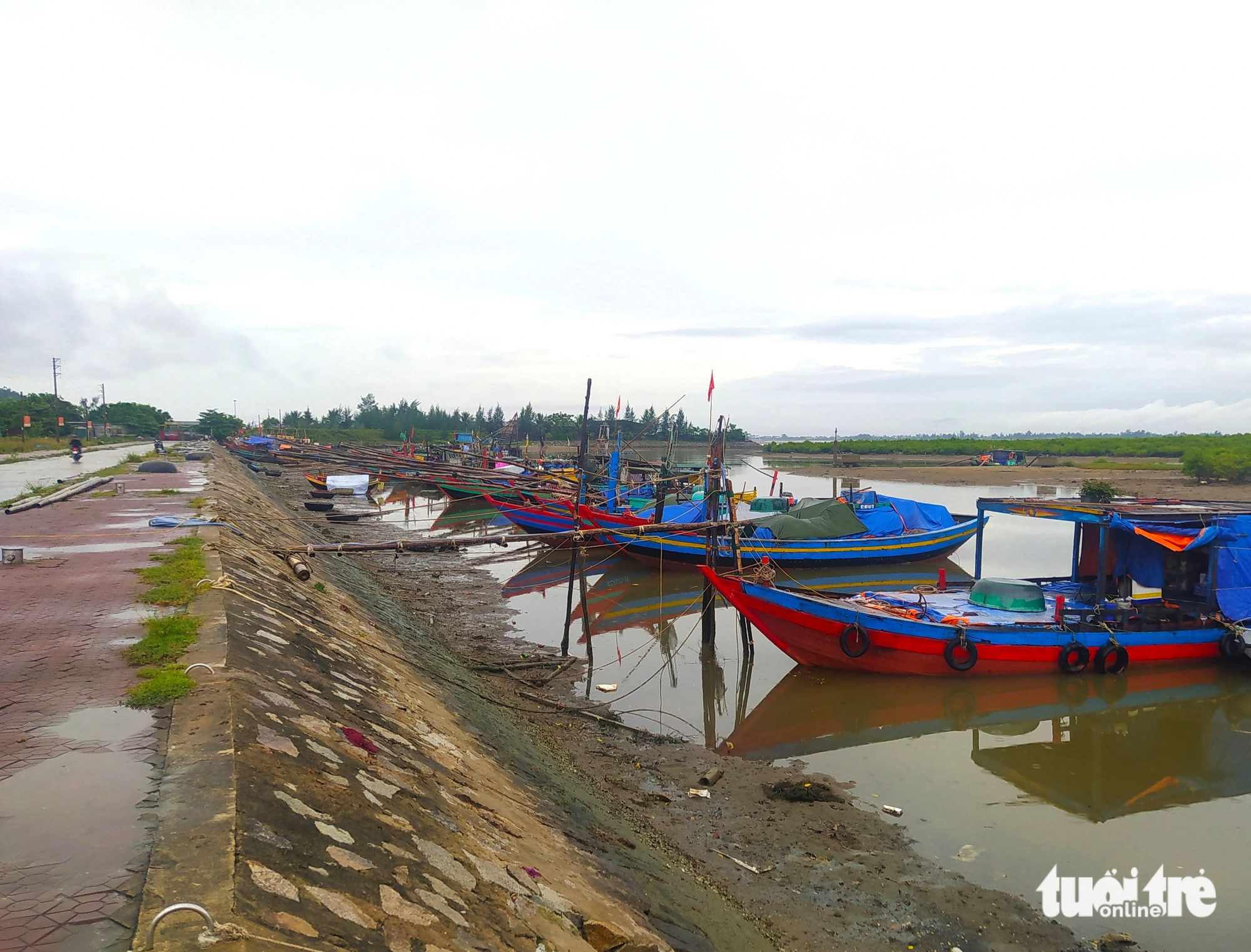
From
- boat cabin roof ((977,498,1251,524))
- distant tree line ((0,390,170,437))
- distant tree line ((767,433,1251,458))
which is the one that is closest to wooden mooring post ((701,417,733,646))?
boat cabin roof ((977,498,1251,524))

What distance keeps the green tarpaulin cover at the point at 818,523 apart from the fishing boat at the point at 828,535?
1.0 inches

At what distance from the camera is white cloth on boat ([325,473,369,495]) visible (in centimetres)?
4850

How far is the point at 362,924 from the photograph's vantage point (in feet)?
12.4

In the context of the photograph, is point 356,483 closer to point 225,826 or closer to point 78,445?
point 78,445

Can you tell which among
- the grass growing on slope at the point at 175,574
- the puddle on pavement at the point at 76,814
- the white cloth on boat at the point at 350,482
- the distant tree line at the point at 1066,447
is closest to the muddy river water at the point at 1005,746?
the grass growing on slope at the point at 175,574

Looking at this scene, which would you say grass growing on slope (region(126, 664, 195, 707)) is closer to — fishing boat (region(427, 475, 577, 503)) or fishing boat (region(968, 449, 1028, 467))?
fishing boat (region(427, 475, 577, 503))

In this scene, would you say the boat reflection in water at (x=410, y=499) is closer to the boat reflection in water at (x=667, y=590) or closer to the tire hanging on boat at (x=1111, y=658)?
the boat reflection in water at (x=667, y=590)

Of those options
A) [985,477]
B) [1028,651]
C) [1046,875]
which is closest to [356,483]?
[1028,651]

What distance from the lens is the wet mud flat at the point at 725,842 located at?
6867 mm

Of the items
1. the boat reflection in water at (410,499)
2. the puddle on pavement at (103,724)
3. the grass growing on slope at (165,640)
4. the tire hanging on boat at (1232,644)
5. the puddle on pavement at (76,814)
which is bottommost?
the boat reflection in water at (410,499)

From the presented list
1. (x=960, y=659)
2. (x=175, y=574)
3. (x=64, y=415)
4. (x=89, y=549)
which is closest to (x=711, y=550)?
(x=960, y=659)

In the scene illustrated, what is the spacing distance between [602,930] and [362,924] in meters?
1.87

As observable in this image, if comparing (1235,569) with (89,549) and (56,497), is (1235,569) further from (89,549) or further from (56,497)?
(56,497)

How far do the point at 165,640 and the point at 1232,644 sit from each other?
19444 mm
